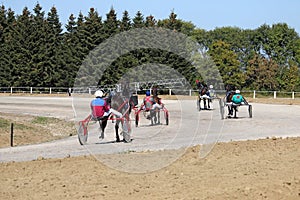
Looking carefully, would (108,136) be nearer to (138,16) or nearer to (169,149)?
(169,149)

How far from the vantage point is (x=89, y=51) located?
219ft

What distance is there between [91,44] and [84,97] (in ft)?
67.9

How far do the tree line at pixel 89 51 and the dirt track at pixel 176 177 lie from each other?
139 feet

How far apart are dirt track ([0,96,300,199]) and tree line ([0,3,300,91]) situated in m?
42.3

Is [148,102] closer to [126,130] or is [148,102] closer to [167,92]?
[126,130]

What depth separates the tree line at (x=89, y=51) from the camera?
70.0 meters

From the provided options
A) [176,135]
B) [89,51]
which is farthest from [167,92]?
[176,135]

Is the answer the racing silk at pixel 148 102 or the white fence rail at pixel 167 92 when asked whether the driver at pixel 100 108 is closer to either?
the racing silk at pixel 148 102

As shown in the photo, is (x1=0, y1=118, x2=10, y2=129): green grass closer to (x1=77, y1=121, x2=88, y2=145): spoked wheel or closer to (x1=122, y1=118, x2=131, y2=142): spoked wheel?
(x1=77, y1=121, x2=88, y2=145): spoked wheel

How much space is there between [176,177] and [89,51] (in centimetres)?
5584

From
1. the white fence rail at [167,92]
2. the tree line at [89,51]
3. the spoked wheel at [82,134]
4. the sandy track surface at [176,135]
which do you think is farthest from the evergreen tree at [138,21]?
the spoked wheel at [82,134]

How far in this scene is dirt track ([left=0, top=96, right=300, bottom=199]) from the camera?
10.5 metres

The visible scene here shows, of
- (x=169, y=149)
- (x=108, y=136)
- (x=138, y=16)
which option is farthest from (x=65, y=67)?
(x=169, y=149)

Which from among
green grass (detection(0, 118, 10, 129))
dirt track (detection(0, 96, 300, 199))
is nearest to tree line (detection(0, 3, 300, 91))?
green grass (detection(0, 118, 10, 129))
